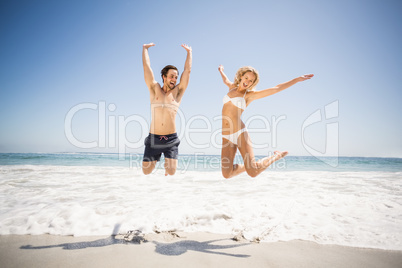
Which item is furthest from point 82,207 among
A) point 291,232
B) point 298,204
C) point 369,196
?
point 369,196

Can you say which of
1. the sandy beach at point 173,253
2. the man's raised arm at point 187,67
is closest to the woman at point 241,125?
the man's raised arm at point 187,67

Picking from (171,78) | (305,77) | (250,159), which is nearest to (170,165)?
(250,159)

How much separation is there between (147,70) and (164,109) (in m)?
0.87

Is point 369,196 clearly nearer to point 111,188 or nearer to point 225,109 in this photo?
point 225,109

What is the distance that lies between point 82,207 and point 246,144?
409cm

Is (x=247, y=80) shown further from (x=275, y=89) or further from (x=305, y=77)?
(x=305, y=77)

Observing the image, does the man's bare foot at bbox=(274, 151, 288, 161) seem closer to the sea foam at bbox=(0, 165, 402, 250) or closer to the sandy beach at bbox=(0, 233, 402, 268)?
the sea foam at bbox=(0, 165, 402, 250)

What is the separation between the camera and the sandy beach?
2.57 meters

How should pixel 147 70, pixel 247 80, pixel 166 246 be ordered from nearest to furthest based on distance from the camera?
pixel 166 246 < pixel 247 80 < pixel 147 70

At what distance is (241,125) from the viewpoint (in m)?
Result: 3.79

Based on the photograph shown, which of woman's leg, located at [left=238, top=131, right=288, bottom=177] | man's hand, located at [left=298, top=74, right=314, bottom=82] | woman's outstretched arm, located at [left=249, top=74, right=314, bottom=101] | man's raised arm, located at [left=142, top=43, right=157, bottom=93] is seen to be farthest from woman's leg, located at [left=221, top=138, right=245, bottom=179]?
man's raised arm, located at [left=142, top=43, right=157, bottom=93]

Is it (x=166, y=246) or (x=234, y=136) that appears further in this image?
(x=234, y=136)

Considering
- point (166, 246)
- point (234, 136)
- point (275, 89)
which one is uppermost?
point (275, 89)

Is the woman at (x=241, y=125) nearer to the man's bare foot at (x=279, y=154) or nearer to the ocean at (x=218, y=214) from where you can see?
the man's bare foot at (x=279, y=154)
